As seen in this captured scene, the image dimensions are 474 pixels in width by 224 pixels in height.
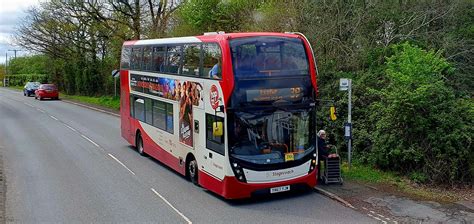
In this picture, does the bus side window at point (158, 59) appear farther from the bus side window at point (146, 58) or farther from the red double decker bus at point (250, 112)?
the red double decker bus at point (250, 112)

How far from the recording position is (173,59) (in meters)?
14.1

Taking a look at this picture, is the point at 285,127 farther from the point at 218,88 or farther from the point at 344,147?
the point at 344,147

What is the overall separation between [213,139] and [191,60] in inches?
95.0

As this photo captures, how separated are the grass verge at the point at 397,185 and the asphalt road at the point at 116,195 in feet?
5.71

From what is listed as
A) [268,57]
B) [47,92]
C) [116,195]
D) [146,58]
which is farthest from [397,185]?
[47,92]

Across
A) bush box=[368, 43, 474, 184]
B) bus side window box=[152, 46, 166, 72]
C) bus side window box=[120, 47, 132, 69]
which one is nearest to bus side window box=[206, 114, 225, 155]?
bus side window box=[152, 46, 166, 72]

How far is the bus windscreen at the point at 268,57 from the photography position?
11055mm

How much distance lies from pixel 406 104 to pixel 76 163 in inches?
403

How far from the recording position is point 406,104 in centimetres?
1296

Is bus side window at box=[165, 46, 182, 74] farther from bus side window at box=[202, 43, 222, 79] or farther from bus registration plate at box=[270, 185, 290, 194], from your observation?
bus registration plate at box=[270, 185, 290, 194]

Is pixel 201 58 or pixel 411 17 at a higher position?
pixel 411 17

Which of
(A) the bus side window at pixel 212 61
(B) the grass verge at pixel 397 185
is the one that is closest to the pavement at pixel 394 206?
(B) the grass verge at pixel 397 185

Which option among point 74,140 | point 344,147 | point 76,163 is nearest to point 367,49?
point 344,147

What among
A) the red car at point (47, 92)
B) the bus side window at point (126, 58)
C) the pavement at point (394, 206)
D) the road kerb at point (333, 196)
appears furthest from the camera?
the red car at point (47, 92)
